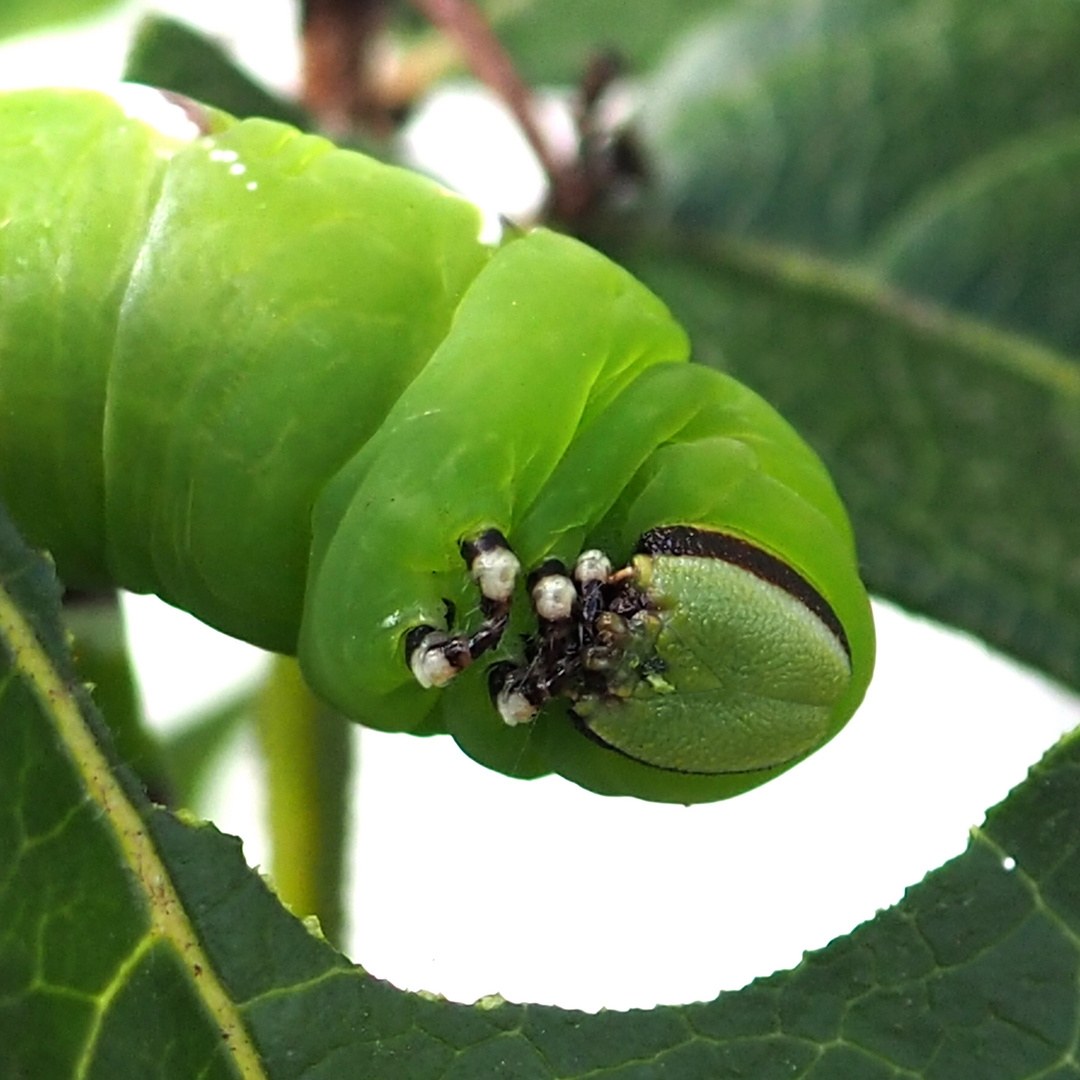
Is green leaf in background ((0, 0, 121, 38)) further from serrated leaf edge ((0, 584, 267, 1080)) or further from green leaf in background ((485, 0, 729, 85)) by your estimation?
serrated leaf edge ((0, 584, 267, 1080))

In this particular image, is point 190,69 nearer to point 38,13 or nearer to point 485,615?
point 38,13

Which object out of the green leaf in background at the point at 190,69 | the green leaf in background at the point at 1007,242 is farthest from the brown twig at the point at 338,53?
the green leaf in background at the point at 1007,242

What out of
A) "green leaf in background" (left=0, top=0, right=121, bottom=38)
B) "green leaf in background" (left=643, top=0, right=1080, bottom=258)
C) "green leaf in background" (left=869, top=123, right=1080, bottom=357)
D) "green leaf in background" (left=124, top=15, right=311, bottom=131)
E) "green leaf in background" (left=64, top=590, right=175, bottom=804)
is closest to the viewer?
"green leaf in background" (left=64, top=590, right=175, bottom=804)

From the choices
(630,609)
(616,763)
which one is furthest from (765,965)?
(630,609)

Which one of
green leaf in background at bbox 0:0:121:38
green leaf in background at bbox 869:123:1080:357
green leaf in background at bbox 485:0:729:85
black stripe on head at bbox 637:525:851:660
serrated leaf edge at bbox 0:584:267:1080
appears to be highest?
black stripe on head at bbox 637:525:851:660

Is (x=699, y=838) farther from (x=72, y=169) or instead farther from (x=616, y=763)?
(x=72, y=169)

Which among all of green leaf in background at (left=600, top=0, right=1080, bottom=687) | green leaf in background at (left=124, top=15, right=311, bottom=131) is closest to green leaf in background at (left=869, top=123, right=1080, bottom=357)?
green leaf in background at (left=600, top=0, right=1080, bottom=687)
